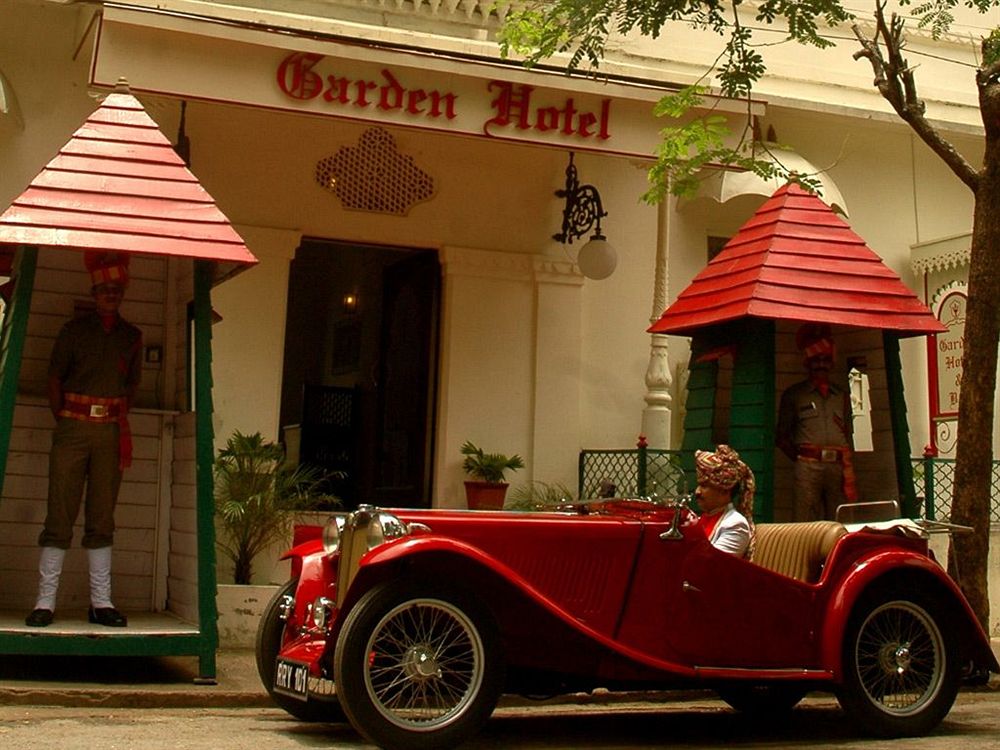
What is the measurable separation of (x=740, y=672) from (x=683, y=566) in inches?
24.0

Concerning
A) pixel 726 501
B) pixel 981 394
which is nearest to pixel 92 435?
pixel 726 501

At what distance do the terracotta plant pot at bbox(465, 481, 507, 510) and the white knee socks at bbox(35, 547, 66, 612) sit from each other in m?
4.54

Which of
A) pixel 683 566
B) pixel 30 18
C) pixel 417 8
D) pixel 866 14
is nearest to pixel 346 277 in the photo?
pixel 417 8

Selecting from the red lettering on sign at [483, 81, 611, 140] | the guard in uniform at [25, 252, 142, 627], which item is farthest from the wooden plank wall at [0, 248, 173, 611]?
the red lettering on sign at [483, 81, 611, 140]

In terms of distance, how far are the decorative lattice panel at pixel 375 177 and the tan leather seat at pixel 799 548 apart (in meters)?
5.89

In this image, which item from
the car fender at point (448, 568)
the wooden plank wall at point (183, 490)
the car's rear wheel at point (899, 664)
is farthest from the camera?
the wooden plank wall at point (183, 490)

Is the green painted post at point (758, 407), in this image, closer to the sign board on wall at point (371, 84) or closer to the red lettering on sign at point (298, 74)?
the sign board on wall at point (371, 84)

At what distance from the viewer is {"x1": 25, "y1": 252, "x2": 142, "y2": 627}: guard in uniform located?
25.8ft

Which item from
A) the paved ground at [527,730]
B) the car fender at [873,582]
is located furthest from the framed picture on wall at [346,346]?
the car fender at [873,582]

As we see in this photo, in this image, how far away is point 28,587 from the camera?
866 centimetres

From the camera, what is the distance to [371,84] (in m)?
10.4

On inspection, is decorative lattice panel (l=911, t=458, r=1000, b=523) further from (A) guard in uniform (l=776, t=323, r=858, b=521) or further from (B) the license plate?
(B) the license plate

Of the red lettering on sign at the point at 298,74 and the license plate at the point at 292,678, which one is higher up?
the red lettering on sign at the point at 298,74

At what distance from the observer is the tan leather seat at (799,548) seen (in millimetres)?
7098
